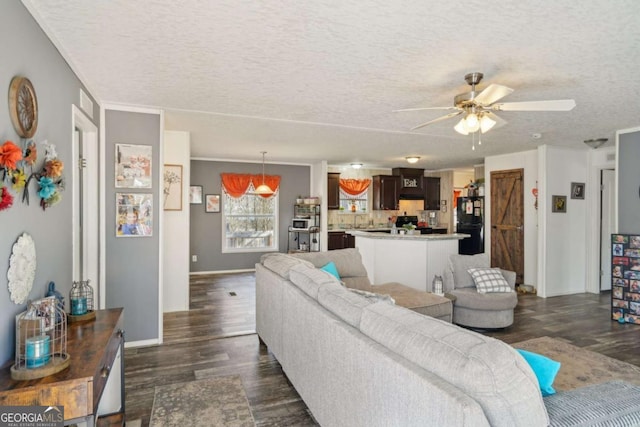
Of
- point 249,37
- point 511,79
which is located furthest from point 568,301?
point 249,37

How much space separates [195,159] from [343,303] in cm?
682

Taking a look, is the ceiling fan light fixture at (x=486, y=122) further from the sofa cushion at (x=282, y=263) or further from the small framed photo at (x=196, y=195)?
the small framed photo at (x=196, y=195)

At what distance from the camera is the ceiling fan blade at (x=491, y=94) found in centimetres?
255

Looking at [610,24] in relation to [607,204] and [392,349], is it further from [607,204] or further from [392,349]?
[607,204]

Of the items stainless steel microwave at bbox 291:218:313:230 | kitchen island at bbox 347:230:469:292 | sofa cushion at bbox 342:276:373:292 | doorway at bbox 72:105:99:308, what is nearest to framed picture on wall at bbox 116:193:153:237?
doorway at bbox 72:105:99:308

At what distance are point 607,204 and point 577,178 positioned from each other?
0.78 m

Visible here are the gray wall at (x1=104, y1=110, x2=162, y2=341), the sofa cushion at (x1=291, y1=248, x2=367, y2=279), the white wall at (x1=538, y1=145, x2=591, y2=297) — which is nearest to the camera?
the gray wall at (x1=104, y1=110, x2=162, y2=341)

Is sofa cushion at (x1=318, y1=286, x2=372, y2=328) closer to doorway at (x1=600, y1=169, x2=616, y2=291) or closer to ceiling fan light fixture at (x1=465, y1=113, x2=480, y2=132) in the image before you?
ceiling fan light fixture at (x1=465, y1=113, x2=480, y2=132)

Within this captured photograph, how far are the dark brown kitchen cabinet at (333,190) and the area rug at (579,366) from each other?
5.58 m

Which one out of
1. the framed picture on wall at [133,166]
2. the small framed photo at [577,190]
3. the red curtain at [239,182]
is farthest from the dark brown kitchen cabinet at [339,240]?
the framed picture on wall at [133,166]

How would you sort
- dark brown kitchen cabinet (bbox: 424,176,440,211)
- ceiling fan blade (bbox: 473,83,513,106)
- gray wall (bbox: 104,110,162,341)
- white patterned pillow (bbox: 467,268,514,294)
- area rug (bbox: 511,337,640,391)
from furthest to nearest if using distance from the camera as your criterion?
dark brown kitchen cabinet (bbox: 424,176,440,211)
white patterned pillow (bbox: 467,268,514,294)
gray wall (bbox: 104,110,162,341)
area rug (bbox: 511,337,640,391)
ceiling fan blade (bbox: 473,83,513,106)

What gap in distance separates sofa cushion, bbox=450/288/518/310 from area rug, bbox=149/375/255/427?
2669 mm

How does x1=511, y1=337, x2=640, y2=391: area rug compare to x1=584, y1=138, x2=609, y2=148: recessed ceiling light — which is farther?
x1=584, y1=138, x2=609, y2=148: recessed ceiling light

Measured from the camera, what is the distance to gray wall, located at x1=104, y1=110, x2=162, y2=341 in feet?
12.3
